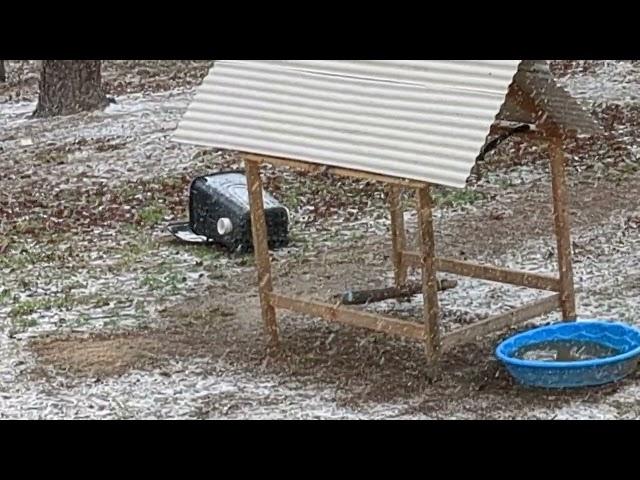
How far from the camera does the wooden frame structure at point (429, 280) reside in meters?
5.17

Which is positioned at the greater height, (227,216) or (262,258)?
(262,258)

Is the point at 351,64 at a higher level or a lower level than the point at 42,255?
higher

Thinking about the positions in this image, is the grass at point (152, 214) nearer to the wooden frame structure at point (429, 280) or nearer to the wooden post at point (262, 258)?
the wooden frame structure at point (429, 280)

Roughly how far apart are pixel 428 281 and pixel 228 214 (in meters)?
3.04

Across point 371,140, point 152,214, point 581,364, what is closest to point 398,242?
point 371,140

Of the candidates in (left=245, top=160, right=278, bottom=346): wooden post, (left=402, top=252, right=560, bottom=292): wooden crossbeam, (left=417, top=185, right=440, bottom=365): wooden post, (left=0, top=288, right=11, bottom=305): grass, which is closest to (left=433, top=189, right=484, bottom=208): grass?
(left=402, top=252, right=560, bottom=292): wooden crossbeam

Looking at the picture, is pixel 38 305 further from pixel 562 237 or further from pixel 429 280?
pixel 562 237

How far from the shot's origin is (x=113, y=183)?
398 inches

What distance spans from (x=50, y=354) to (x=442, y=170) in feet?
8.22

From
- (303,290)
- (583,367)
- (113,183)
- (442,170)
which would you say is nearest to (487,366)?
(583,367)

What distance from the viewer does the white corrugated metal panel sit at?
4824mm

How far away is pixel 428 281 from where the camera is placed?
516 centimetres

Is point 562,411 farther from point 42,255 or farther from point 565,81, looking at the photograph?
point 565,81

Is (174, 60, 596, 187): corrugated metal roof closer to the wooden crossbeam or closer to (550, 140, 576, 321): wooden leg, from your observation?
(550, 140, 576, 321): wooden leg
